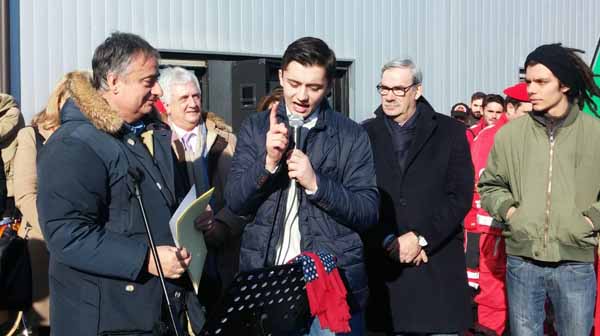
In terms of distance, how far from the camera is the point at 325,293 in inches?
123

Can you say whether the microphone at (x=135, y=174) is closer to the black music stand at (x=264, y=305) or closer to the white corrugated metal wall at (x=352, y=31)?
the black music stand at (x=264, y=305)

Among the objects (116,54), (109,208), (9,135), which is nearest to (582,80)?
(116,54)

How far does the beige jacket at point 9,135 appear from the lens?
17.8ft

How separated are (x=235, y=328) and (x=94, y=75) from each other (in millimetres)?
1112

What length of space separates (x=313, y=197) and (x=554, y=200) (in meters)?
1.85

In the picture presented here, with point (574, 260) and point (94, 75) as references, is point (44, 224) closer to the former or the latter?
point (94, 75)

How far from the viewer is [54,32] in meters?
8.41

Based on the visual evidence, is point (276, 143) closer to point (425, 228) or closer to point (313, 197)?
point (313, 197)

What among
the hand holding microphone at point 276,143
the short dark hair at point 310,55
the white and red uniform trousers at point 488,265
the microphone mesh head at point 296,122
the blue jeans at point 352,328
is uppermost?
the short dark hair at point 310,55

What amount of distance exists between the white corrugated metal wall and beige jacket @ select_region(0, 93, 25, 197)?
108 inches

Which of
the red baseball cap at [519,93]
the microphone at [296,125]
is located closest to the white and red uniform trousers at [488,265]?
the red baseball cap at [519,93]

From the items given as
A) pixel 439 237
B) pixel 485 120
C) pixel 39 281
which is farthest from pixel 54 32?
pixel 439 237

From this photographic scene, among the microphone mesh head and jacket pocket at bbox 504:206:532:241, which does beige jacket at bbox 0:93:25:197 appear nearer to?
the microphone mesh head

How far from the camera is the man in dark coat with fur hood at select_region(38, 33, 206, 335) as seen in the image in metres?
2.87
